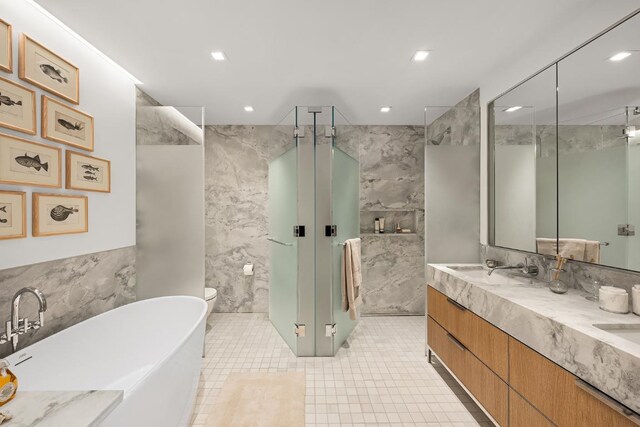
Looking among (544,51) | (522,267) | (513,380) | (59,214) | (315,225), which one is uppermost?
(544,51)

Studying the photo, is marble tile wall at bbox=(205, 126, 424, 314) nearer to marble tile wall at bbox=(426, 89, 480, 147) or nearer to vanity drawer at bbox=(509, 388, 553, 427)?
marble tile wall at bbox=(426, 89, 480, 147)

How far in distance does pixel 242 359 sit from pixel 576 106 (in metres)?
3.16

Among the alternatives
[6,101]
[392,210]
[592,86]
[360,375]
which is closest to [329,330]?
[360,375]

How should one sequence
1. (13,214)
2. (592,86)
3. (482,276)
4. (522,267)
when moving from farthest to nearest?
(482,276) < (522,267) < (592,86) < (13,214)

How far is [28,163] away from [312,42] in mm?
1854

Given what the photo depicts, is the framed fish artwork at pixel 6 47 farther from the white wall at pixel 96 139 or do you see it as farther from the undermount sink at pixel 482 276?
the undermount sink at pixel 482 276

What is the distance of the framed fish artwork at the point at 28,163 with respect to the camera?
5.01ft

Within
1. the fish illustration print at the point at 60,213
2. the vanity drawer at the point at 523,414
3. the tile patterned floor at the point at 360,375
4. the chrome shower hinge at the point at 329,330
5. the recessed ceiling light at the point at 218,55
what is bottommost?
the tile patterned floor at the point at 360,375

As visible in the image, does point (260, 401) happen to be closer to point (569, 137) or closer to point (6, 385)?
point (6, 385)

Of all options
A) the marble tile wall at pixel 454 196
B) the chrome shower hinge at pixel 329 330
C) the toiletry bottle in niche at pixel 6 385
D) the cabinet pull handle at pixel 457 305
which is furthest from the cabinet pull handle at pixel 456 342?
the toiletry bottle in niche at pixel 6 385

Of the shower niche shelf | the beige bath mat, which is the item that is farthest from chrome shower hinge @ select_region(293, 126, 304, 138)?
the beige bath mat

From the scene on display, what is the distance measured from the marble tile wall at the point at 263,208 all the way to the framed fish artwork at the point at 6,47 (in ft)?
7.46

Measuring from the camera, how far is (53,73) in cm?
182

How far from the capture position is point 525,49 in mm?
2113
